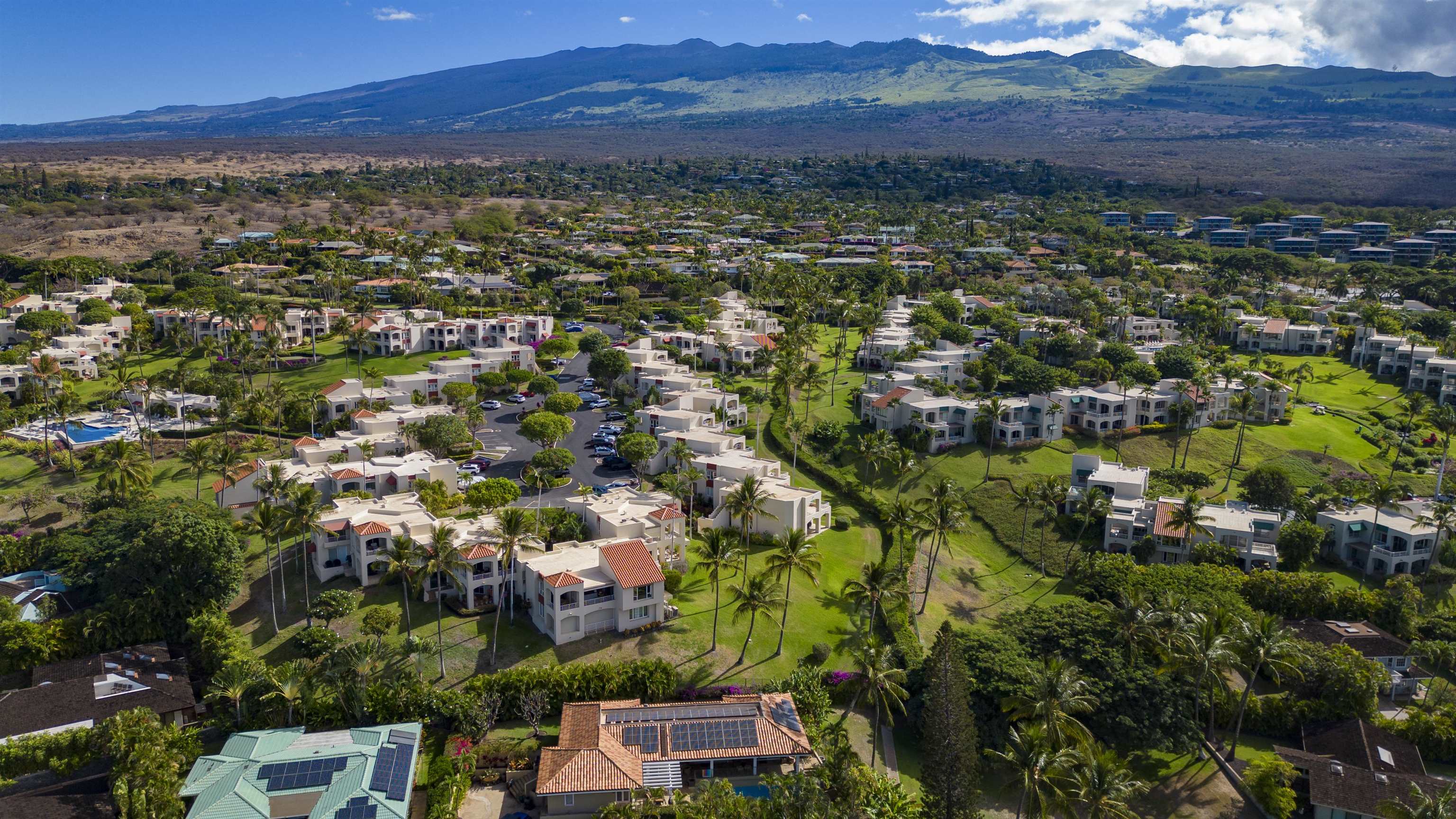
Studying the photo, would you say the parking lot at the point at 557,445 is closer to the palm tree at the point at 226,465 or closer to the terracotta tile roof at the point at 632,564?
the terracotta tile roof at the point at 632,564

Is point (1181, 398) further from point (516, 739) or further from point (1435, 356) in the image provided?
point (516, 739)

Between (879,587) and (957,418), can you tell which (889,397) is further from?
(879,587)

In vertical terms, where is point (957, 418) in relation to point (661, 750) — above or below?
above

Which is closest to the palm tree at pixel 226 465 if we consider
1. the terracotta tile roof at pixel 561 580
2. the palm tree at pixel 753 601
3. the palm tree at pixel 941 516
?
the terracotta tile roof at pixel 561 580

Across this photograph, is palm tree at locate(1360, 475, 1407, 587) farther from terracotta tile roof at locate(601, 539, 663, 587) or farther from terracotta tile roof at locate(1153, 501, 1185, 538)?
terracotta tile roof at locate(601, 539, 663, 587)

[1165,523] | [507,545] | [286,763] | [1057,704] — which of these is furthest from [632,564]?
[1165,523]

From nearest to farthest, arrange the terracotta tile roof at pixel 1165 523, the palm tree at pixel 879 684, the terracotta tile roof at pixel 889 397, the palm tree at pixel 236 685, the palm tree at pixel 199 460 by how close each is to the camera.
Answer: the palm tree at pixel 879 684, the palm tree at pixel 236 685, the terracotta tile roof at pixel 1165 523, the palm tree at pixel 199 460, the terracotta tile roof at pixel 889 397
